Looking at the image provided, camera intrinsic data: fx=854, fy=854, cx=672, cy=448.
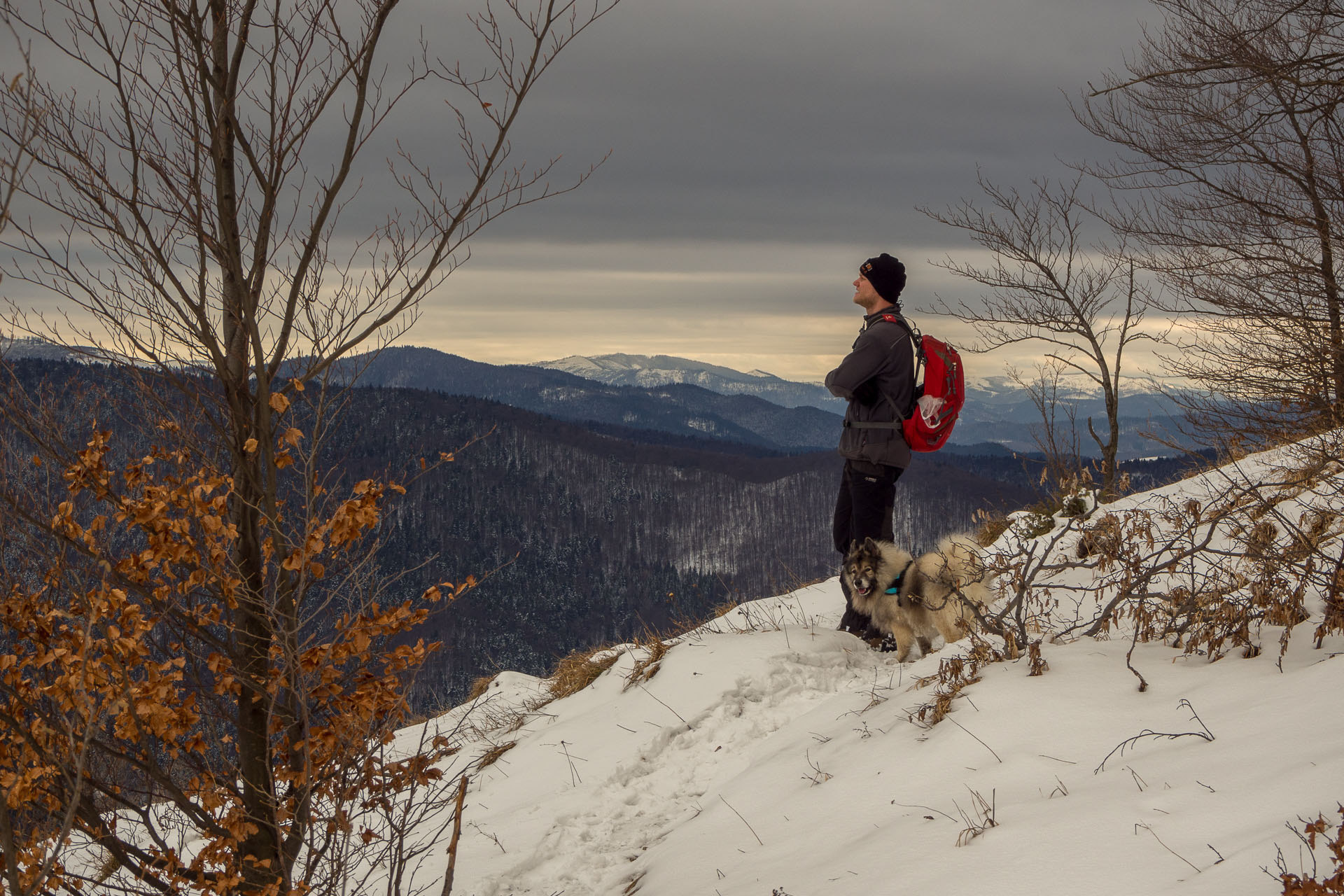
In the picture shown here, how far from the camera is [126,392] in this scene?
380 centimetres

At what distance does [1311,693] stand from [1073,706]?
0.91 metres

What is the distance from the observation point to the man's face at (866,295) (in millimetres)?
6188

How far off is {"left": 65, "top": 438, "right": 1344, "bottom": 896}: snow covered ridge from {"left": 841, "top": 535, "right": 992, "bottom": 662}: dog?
305 mm

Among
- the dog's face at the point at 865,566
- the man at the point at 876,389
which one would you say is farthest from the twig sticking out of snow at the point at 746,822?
the man at the point at 876,389

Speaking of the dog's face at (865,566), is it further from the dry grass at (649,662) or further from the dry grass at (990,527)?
the dry grass at (990,527)

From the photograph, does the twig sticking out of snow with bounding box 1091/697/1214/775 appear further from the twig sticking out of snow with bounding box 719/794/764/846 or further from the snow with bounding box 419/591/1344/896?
the twig sticking out of snow with bounding box 719/794/764/846

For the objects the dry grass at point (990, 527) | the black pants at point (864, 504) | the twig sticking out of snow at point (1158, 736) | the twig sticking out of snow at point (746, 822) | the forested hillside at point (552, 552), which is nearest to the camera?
the twig sticking out of snow at point (1158, 736)

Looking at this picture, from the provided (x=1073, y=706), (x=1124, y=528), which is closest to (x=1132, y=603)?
(x=1073, y=706)

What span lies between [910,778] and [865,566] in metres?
2.55

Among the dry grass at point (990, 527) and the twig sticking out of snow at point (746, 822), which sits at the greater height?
the dry grass at point (990, 527)

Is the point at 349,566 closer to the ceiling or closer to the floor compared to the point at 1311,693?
closer to the ceiling

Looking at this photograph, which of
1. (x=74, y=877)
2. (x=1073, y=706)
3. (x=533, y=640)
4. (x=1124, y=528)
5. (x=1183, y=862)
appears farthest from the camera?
(x=533, y=640)

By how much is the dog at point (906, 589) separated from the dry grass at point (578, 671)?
281 centimetres

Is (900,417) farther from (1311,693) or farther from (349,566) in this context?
(349,566)
